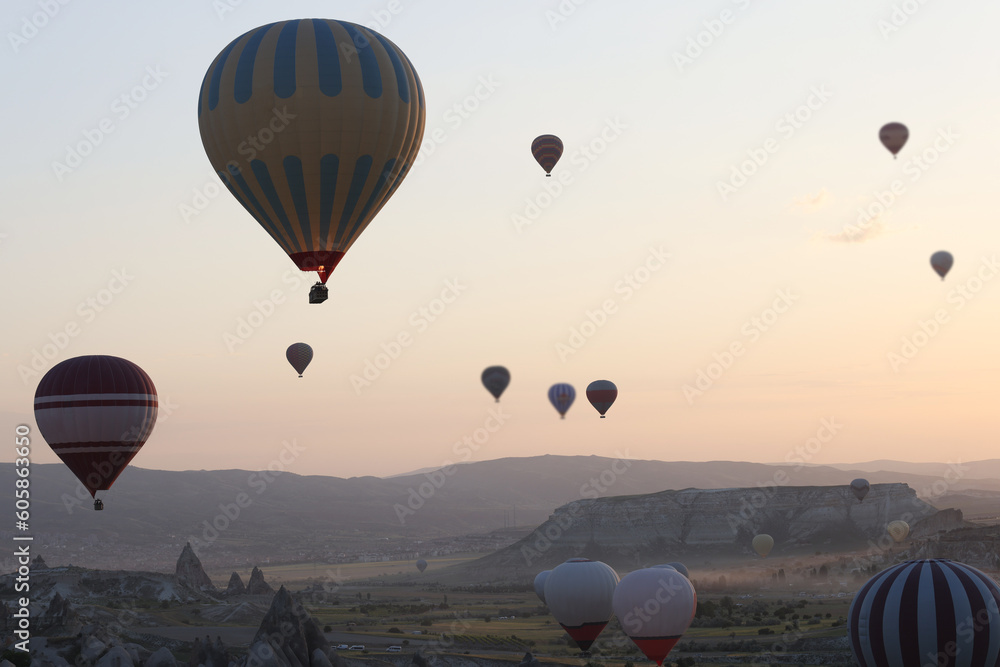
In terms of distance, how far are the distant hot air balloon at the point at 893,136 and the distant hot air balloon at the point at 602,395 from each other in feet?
94.2

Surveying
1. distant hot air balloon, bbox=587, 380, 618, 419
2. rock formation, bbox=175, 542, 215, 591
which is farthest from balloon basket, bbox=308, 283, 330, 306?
rock formation, bbox=175, 542, 215, 591

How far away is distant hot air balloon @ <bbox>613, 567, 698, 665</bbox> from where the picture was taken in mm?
50375

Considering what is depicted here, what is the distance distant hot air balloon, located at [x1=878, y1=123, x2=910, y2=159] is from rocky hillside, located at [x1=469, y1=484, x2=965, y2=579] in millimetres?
82961

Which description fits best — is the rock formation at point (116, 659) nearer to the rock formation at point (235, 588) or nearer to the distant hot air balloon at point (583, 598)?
the distant hot air balloon at point (583, 598)

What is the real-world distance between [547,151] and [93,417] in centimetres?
3512

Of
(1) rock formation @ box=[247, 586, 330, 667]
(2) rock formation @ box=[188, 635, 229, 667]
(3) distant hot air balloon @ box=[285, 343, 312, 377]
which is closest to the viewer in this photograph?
(1) rock formation @ box=[247, 586, 330, 667]

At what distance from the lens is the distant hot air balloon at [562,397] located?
3580 inches

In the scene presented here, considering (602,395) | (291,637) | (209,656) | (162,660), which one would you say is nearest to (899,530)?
(602,395)

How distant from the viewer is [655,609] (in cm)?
5016

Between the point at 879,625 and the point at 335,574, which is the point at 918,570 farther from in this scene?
the point at 335,574

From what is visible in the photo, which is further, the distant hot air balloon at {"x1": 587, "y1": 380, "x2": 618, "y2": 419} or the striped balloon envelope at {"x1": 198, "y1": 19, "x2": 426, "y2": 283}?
the distant hot air balloon at {"x1": 587, "y1": 380, "x2": 618, "y2": 419}

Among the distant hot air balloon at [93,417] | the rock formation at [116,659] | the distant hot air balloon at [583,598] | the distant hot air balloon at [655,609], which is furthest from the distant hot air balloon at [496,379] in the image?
the rock formation at [116,659]

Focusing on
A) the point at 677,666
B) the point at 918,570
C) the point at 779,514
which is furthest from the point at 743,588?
the point at 918,570

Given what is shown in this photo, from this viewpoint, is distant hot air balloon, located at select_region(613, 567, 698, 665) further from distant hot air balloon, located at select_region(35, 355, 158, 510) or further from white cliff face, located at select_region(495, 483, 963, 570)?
white cliff face, located at select_region(495, 483, 963, 570)
